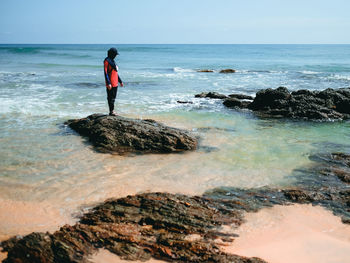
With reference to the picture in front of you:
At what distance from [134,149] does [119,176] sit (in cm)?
164

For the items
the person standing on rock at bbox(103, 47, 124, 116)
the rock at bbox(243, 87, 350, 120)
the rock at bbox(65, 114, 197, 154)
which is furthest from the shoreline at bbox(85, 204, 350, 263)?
the rock at bbox(243, 87, 350, 120)

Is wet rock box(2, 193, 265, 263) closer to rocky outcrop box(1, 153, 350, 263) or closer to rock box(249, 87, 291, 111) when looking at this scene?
rocky outcrop box(1, 153, 350, 263)

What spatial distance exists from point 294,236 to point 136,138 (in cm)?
473

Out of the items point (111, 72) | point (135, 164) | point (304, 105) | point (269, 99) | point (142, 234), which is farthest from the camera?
point (269, 99)

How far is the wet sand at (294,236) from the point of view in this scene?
400 cm

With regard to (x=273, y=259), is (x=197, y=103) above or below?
above

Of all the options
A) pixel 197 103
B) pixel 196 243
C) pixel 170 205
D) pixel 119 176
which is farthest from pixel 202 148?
pixel 197 103

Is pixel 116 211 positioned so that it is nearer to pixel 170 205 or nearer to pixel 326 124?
pixel 170 205

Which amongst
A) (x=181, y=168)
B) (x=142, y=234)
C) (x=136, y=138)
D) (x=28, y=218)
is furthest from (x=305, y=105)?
(x=28, y=218)

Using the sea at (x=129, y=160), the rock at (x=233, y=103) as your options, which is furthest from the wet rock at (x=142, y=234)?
the rock at (x=233, y=103)

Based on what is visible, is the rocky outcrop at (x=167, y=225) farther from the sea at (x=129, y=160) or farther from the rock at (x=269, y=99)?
the rock at (x=269, y=99)

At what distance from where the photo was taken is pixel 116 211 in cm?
465

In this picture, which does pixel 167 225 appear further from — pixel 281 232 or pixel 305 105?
pixel 305 105

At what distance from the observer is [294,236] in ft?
14.6
